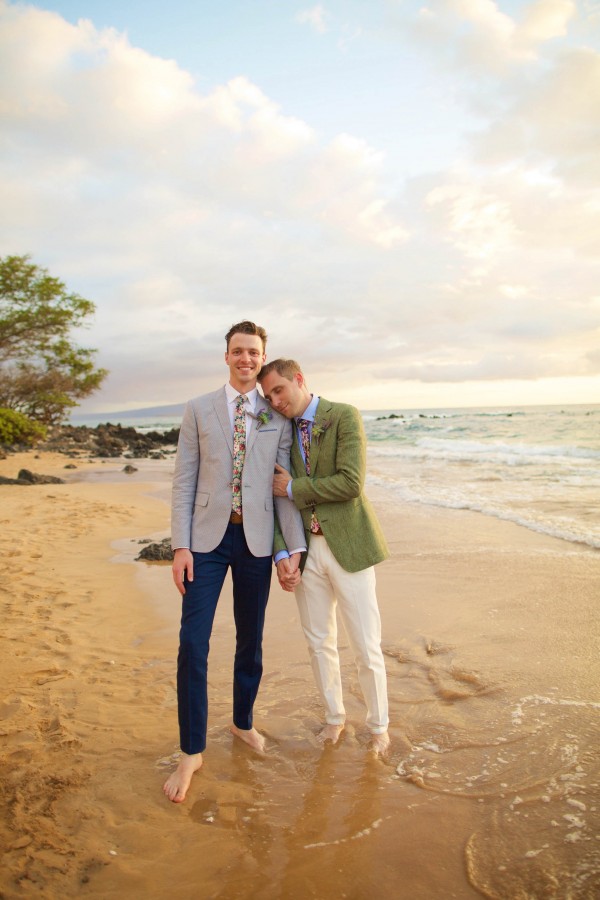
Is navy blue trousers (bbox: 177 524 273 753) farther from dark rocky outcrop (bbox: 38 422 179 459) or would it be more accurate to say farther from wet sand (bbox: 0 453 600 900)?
dark rocky outcrop (bbox: 38 422 179 459)

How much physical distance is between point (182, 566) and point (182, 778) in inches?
42.5

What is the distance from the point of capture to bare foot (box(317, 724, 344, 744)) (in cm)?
333

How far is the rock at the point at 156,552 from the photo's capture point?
7.35 m

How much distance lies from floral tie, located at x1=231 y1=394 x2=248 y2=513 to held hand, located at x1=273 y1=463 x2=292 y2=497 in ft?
0.70

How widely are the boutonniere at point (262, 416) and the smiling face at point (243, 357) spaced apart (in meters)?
0.18

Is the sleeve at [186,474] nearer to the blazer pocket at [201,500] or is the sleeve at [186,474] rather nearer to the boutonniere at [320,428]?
the blazer pocket at [201,500]

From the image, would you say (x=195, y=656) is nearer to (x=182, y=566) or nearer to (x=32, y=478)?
(x=182, y=566)

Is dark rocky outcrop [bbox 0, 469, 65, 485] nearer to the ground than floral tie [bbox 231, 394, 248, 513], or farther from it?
nearer to the ground

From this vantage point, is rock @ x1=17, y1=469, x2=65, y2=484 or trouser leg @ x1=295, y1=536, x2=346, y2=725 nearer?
trouser leg @ x1=295, y1=536, x2=346, y2=725

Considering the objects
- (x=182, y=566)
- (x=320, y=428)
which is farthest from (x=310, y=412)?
(x=182, y=566)

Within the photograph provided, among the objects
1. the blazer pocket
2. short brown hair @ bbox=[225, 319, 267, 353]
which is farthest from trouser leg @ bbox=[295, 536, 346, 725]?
short brown hair @ bbox=[225, 319, 267, 353]

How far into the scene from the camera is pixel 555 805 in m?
2.67

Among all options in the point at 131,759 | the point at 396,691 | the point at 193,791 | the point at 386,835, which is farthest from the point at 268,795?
the point at 396,691

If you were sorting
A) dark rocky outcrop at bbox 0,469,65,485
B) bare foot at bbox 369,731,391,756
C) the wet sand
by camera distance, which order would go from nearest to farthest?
the wet sand → bare foot at bbox 369,731,391,756 → dark rocky outcrop at bbox 0,469,65,485
